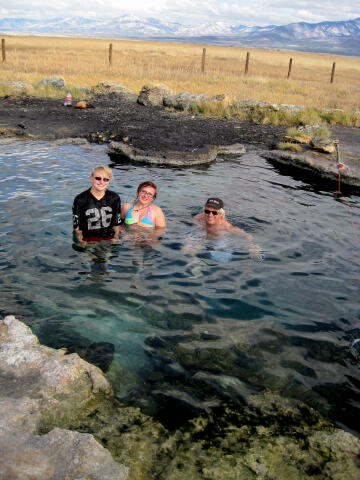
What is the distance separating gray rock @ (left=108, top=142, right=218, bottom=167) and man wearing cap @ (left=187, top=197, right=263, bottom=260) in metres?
4.35

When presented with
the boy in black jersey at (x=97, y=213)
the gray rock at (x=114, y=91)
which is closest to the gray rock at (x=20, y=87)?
the gray rock at (x=114, y=91)

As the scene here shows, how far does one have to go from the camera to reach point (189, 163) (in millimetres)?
11484

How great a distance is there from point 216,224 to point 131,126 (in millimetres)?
9032

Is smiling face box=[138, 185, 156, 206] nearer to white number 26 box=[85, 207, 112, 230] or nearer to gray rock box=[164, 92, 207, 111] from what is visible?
white number 26 box=[85, 207, 112, 230]

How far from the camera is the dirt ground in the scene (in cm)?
1338

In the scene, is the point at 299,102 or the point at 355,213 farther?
the point at 299,102

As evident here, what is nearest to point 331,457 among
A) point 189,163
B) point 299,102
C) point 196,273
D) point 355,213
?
point 196,273

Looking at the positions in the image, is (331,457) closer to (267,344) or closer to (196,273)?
(267,344)

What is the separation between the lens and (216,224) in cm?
699

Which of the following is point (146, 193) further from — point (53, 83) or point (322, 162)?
point (53, 83)

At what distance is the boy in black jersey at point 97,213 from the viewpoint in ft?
19.1

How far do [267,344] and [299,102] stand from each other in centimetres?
1975

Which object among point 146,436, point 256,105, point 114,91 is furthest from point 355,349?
point 114,91

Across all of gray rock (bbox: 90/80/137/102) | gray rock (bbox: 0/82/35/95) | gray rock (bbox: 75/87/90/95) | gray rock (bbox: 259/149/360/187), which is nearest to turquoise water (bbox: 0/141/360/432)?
gray rock (bbox: 259/149/360/187)
